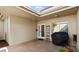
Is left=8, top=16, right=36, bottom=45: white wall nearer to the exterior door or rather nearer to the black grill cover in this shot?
the exterior door

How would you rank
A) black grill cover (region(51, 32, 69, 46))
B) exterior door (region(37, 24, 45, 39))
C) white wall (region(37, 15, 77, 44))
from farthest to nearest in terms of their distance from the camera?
black grill cover (region(51, 32, 69, 46)) → exterior door (region(37, 24, 45, 39)) → white wall (region(37, 15, 77, 44))

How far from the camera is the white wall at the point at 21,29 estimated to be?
235cm

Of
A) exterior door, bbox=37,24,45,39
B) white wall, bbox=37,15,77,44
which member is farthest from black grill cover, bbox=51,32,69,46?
exterior door, bbox=37,24,45,39

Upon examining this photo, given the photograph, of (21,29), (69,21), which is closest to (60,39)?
(69,21)

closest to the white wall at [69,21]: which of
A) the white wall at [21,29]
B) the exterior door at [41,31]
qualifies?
the exterior door at [41,31]

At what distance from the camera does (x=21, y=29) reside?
305cm

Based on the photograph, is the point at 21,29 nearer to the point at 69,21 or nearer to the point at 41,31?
the point at 41,31

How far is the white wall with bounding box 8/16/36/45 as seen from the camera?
7.72 ft
